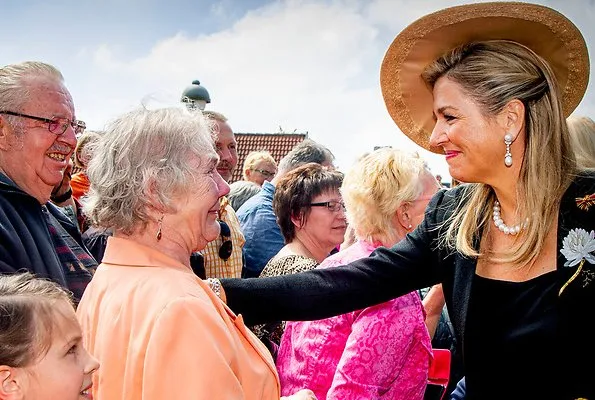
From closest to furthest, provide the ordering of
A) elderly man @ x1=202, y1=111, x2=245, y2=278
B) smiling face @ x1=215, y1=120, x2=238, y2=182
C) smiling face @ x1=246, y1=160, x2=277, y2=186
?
elderly man @ x1=202, y1=111, x2=245, y2=278, smiling face @ x1=215, y1=120, x2=238, y2=182, smiling face @ x1=246, y1=160, x2=277, y2=186

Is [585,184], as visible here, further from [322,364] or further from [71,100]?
[71,100]

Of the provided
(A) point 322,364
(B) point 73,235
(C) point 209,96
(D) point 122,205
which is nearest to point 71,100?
(B) point 73,235

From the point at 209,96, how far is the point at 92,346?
4605 mm

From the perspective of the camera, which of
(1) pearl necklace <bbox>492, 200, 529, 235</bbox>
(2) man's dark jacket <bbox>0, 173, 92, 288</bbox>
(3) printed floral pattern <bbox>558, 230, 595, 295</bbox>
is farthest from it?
(1) pearl necklace <bbox>492, 200, 529, 235</bbox>

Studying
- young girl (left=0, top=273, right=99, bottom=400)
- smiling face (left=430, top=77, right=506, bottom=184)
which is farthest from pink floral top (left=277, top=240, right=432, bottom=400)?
young girl (left=0, top=273, right=99, bottom=400)

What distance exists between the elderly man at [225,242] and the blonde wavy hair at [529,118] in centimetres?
188

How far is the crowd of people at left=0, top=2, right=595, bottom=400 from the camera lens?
5.71 feet

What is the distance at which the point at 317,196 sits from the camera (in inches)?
151

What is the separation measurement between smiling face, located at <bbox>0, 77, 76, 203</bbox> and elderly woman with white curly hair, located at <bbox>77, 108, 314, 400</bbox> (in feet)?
2.47

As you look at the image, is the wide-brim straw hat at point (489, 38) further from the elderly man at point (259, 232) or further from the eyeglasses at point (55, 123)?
the elderly man at point (259, 232)

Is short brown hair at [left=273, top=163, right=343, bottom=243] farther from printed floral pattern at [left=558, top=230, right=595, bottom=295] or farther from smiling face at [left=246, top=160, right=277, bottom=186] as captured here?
smiling face at [left=246, top=160, right=277, bottom=186]

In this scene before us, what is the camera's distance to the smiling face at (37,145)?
2.69 metres

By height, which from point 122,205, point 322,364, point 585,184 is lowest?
point 322,364

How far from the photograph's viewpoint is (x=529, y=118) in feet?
8.01
